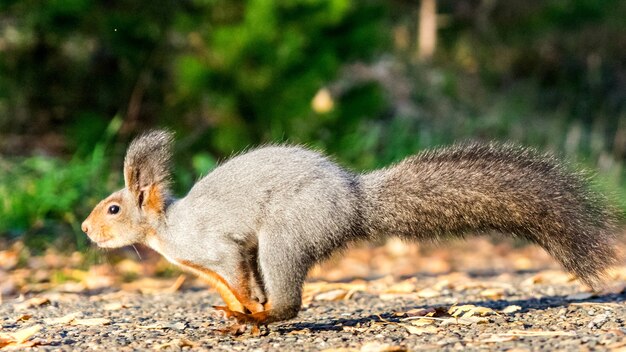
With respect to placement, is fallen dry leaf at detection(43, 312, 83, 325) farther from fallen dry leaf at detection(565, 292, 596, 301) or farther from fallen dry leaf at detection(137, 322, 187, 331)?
fallen dry leaf at detection(565, 292, 596, 301)

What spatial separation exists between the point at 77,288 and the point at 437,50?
39.3 ft

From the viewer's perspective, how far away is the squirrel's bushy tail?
4258 mm

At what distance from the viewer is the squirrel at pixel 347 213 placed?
425cm

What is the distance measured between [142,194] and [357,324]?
4.35 feet

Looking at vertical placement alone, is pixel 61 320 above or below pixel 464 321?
above

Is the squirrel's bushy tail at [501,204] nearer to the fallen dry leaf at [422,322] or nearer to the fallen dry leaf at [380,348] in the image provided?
the fallen dry leaf at [422,322]

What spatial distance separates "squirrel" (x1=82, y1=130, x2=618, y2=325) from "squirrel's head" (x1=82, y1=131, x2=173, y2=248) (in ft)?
0.43

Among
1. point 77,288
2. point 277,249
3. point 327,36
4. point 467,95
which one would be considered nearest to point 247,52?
point 327,36

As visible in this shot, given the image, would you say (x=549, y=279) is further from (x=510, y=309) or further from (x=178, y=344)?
(x=178, y=344)

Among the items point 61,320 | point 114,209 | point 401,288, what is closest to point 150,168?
point 114,209

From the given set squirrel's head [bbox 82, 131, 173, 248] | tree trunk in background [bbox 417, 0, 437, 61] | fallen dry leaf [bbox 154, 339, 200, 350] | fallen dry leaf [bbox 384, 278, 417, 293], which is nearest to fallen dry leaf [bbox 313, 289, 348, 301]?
fallen dry leaf [bbox 384, 278, 417, 293]

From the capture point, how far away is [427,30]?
16.8 meters

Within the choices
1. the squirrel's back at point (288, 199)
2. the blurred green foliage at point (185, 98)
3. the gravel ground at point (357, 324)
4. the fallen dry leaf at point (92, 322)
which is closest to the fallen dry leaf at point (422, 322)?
the gravel ground at point (357, 324)

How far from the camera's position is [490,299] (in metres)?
5.24
